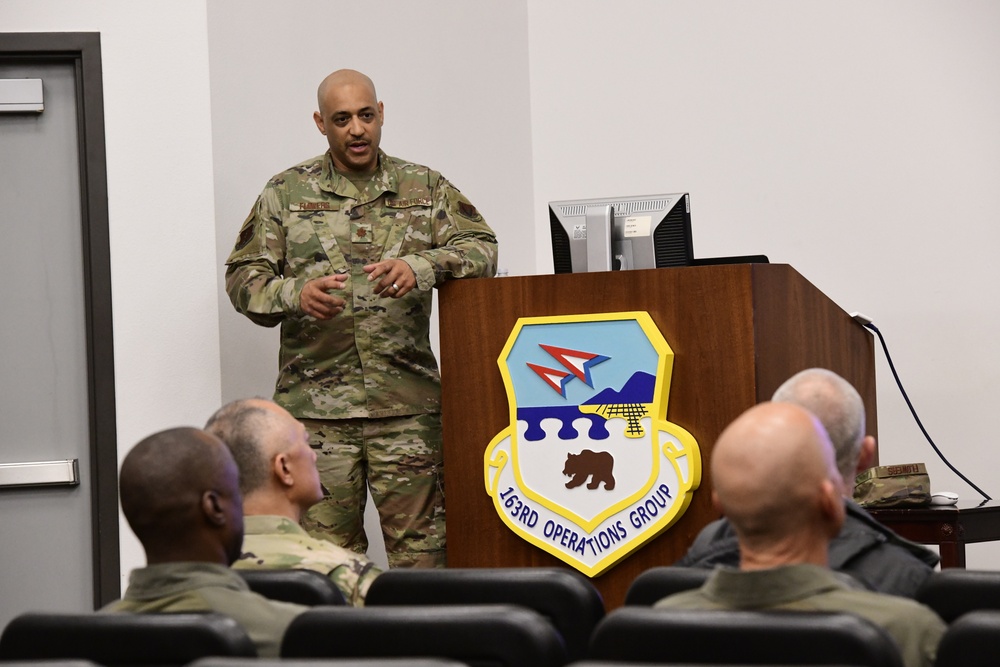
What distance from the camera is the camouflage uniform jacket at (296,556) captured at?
2.39 meters

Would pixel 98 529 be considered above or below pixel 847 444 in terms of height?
below

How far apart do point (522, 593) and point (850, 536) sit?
2.27ft

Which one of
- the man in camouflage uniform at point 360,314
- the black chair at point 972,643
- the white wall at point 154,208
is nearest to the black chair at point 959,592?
the black chair at point 972,643

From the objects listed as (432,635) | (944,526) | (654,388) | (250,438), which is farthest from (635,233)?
(432,635)

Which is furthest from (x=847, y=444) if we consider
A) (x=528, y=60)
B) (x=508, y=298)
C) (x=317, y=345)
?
(x=528, y=60)

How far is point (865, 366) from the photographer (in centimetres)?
427

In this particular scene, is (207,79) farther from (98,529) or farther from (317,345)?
(98,529)

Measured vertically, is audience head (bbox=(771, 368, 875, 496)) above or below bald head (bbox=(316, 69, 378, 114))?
below

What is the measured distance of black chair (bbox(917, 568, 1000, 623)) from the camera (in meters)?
1.83

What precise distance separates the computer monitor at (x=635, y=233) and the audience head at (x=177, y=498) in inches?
72.5

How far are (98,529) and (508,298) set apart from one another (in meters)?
1.99

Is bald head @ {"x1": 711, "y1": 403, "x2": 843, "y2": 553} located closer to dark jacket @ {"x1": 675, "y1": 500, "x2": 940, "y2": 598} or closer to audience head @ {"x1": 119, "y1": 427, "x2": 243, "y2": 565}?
dark jacket @ {"x1": 675, "y1": 500, "x2": 940, "y2": 598}

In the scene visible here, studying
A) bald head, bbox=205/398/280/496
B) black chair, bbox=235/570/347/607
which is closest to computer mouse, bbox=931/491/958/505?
bald head, bbox=205/398/280/496

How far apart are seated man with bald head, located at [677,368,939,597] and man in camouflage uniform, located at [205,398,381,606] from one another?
63cm
